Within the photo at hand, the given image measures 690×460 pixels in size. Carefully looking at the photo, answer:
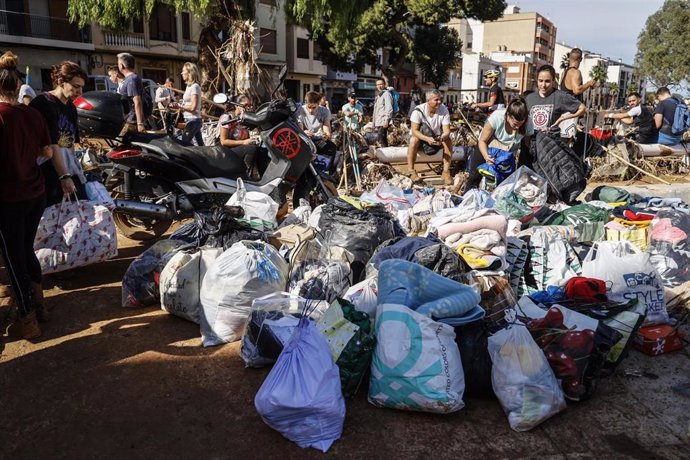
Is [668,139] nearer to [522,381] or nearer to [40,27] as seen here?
[522,381]

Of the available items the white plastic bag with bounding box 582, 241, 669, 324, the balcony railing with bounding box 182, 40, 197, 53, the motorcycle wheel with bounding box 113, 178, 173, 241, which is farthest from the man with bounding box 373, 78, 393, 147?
the balcony railing with bounding box 182, 40, 197, 53

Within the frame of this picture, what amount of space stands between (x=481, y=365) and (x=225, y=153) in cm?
363

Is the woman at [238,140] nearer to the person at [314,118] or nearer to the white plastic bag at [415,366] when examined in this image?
the person at [314,118]

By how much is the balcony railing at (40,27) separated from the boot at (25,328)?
2724cm

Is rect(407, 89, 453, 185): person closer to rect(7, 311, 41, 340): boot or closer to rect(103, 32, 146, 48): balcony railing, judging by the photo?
rect(7, 311, 41, 340): boot

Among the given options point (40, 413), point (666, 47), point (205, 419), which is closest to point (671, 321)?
point (205, 419)

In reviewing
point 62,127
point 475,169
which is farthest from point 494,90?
point 62,127

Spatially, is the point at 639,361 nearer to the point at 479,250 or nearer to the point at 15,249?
the point at 479,250

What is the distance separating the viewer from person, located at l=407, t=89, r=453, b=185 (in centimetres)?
807

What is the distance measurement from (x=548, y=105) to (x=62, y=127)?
4.94 metres

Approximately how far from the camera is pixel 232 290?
3.33 m

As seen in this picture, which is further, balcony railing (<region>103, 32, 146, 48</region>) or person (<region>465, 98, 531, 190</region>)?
balcony railing (<region>103, 32, 146, 48</region>)

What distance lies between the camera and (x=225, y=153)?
550 centimetres

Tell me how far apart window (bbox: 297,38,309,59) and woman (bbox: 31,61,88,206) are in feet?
124
